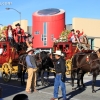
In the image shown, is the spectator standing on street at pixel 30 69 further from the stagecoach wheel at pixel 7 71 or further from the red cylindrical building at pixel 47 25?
the red cylindrical building at pixel 47 25

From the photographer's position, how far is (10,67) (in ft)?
46.0

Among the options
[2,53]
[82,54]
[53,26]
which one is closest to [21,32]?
[2,53]

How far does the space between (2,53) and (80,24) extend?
163ft

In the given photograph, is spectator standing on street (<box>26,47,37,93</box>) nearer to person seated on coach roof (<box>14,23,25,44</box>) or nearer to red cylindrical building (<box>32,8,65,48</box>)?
person seated on coach roof (<box>14,23,25,44</box>)

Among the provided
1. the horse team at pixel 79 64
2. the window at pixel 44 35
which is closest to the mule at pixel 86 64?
the horse team at pixel 79 64

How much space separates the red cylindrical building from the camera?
199 ft

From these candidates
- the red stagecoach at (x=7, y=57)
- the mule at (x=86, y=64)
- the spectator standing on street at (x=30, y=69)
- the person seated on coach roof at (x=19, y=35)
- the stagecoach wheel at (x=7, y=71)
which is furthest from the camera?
the person seated on coach roof at (x=19, y=35)

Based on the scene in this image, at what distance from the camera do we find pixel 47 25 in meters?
61.9

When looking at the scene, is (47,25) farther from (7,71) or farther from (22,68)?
(22,68)

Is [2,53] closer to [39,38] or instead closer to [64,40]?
[64,40]

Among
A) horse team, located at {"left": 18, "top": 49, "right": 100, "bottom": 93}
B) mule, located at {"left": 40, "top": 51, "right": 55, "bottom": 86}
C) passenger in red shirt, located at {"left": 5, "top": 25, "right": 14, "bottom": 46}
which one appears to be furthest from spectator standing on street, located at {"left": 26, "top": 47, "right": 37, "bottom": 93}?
passenger in red shirt, located at {"left": 5, "top": 25, "right": 14, "bottom": 46}

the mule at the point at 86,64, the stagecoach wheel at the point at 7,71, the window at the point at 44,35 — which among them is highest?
the window at the point at 44,35

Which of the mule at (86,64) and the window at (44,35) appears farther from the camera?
the window at (44,35)

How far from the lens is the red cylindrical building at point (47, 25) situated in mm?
60750
